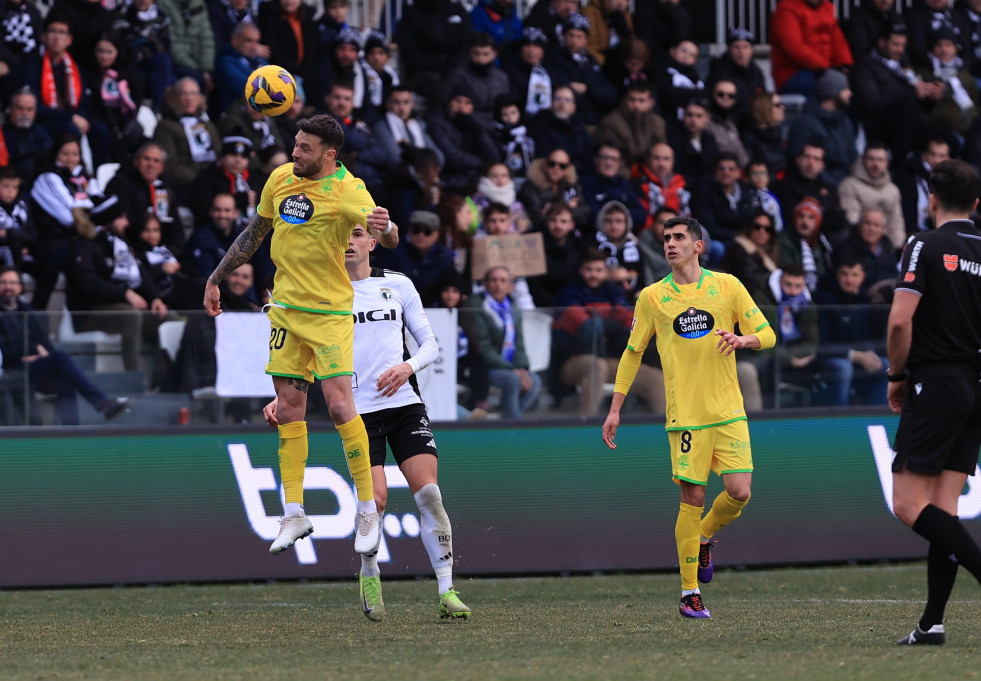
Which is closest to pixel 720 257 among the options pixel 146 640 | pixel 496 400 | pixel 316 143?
pixel 496 400

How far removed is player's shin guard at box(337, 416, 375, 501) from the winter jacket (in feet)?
34.9

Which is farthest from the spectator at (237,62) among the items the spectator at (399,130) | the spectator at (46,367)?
the spectator at (46,367)

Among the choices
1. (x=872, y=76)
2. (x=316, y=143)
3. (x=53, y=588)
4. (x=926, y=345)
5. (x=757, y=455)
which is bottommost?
(x=53, y=588)

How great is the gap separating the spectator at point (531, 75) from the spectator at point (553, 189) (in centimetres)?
97

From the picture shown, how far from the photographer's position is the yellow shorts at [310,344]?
342 inches

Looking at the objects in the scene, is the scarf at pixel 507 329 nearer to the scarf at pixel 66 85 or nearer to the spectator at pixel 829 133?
the scarf at pixel 66 85

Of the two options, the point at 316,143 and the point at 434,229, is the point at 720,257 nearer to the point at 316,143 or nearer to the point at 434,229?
the point at 434,229

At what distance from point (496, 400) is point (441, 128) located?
5.05 m

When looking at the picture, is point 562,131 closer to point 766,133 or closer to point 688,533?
point 766,133

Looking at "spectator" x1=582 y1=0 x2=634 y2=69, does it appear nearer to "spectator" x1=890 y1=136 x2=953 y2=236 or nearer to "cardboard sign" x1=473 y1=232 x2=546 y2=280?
"spectator" x1=890 y1=136 x2=953 y2=236

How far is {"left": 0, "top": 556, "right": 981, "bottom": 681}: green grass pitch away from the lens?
22.3 ft

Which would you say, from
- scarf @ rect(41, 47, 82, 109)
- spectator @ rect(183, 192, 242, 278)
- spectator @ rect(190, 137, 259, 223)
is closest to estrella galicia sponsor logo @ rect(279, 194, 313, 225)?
spectator @ rect(183, 192, 242, 278)

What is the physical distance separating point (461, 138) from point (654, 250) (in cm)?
263

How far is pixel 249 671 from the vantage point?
682 centimetres
